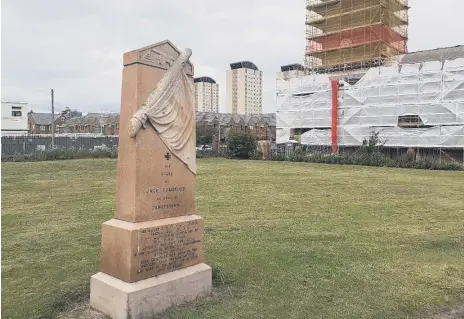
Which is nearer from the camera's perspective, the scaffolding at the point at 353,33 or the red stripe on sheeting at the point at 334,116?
the red stripe on sheeting at the point at 334,116

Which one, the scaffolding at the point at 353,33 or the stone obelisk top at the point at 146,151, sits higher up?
the scaffolding at the point at 353,33

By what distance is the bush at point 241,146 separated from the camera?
115ft

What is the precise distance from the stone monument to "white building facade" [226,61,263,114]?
95491mm

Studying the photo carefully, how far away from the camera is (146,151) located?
4645 mm

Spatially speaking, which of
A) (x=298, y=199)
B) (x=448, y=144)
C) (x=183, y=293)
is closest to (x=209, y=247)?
(x=183, y=293)

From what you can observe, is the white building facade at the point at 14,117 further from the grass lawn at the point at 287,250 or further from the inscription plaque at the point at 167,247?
the inscription plaque at the point at 167,247

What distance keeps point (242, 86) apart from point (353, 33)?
65.9m

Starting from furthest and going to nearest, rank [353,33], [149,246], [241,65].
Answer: [241,65], [353,33], [149,246]

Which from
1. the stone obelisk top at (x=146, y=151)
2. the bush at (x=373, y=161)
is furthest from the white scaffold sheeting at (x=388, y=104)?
the stone obelisk top at (x=146, y=151)

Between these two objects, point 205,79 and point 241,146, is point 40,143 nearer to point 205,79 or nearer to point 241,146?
point 241,146

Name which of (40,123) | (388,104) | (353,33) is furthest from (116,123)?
(388,104)

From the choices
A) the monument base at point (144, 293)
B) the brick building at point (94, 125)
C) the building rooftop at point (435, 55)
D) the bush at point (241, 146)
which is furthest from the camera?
the brick building at point (94, 125)

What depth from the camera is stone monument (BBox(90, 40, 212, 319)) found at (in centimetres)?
448

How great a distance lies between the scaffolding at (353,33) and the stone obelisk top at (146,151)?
102 ft
